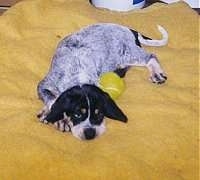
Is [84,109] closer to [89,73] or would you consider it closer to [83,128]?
[83,128]

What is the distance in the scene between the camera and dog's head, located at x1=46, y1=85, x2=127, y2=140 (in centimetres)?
168

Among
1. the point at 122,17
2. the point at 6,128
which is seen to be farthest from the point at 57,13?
the point at 6,128

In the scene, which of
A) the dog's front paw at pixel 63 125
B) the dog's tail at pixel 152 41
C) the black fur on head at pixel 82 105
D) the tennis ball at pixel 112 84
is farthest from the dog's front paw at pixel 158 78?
the dog's front paw at pixel 63 125

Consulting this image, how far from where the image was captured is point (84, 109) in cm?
168

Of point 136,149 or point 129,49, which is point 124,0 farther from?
point 136,149

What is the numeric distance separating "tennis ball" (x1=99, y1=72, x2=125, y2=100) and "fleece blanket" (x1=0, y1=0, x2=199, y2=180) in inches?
1.6

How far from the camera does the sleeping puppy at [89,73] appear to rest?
170 cm

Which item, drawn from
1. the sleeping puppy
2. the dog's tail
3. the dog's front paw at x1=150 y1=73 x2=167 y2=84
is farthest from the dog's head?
the dog's tail

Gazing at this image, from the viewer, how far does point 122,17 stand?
2.69m

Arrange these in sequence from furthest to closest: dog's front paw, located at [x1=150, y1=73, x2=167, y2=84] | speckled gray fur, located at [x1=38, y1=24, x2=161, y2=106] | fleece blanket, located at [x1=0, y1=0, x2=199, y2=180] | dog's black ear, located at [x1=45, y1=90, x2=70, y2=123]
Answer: dog's front paw, located at [x1=150, y1=73, x2=167, y2=84], speckled gray fur, located at [x1=38, y1=24, x2=161, y2=106], dog's black ear, located at [x1=45, y1=90, x2=70, y2=123], fleece blanket, located at [x1=0, y1=0, x2=199, y2=180]

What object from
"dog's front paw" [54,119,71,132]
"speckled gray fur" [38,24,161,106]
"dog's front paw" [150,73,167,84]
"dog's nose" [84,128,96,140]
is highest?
"speckled gray fur" [38,24,161,106]

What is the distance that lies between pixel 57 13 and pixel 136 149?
1263 millimetres

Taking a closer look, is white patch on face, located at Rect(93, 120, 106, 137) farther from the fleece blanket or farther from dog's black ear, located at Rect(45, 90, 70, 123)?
dog's black ear, located at Rect(45, 90, 70, 123)

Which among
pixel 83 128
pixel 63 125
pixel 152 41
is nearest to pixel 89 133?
pixel 83 128
